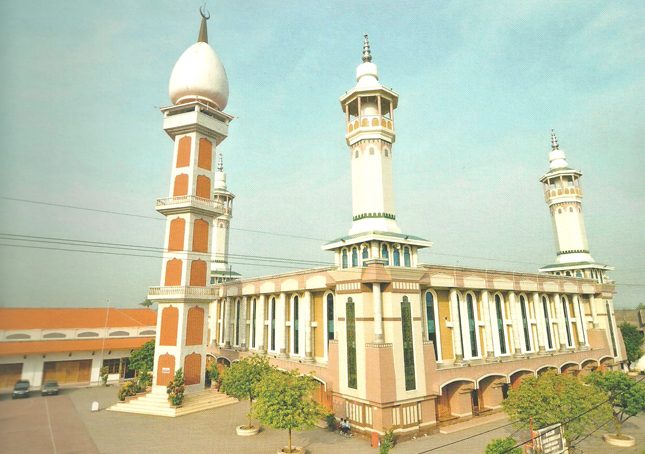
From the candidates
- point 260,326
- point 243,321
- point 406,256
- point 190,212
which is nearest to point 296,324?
point 260,326

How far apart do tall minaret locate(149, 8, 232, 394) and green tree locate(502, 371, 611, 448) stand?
24.8 metres

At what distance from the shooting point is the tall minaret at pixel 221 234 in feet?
184

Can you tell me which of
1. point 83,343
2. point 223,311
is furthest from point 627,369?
point 83,343

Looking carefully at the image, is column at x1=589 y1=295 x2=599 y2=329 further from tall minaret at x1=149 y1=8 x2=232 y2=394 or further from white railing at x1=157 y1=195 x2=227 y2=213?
white railing at x1=157 y1=195 x2=227 y2=213

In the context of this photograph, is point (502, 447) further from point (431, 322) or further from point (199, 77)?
point (199, 77)

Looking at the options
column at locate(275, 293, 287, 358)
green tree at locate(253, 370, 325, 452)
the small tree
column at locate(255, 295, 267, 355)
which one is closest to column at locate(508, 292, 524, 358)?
column at locate(275, 293, 287, 358)

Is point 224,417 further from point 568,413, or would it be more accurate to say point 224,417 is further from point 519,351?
point 519,351

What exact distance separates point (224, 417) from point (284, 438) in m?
6.64

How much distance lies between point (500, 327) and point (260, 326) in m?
23.0

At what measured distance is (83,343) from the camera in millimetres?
17359

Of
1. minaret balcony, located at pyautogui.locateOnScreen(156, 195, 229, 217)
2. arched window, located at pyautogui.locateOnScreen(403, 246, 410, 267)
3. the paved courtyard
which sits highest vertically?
minaret balcony, located at pyautogui.locateOnScreen(156, 195, 229, 217)

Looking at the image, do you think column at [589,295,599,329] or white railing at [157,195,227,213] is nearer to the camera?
white railing at [157,195,227,213]

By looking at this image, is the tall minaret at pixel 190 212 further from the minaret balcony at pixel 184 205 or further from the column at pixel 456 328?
the column at pixel 456 328

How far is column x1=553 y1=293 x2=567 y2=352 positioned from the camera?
38344 mm
